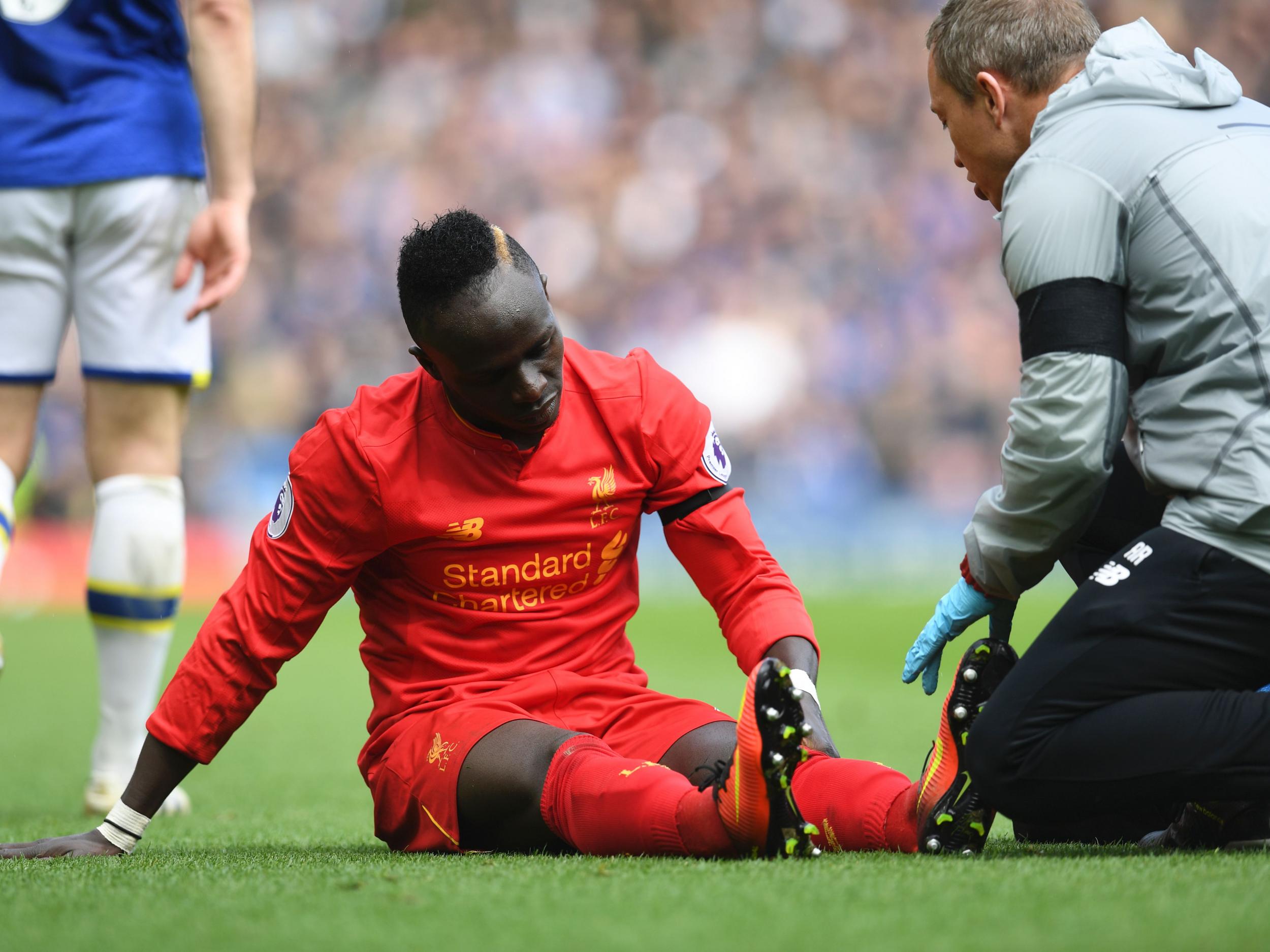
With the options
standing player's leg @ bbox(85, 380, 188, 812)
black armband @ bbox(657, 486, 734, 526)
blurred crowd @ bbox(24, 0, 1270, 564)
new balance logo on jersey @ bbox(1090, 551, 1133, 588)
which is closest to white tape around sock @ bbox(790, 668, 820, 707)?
black armband @ bbox(657, 486, 734, 526)

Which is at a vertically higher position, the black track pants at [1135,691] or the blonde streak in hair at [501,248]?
the blonde streak in hair at [501,248]

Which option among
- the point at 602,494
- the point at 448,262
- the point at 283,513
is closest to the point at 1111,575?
the point at 602,494

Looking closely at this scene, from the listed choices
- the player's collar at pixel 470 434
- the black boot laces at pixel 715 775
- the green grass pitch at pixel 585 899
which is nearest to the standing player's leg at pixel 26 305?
the green grass pitch at pixel 585 899

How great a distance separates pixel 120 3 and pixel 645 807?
2308mm

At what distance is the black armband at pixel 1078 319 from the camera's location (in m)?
2.18

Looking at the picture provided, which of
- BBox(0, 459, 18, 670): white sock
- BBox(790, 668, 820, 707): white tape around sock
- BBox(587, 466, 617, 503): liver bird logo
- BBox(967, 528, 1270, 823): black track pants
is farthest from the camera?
BBox(0, 459, 18, 670): white sock

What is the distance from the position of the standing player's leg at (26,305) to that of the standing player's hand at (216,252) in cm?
27

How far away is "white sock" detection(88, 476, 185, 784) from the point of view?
334 cm

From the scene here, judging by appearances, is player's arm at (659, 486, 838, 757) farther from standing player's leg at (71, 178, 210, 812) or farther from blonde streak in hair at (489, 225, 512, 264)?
standing player's leg at (71, 178, 210, 812)

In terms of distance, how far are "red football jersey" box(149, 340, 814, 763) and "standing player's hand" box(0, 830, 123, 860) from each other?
0.67 feet

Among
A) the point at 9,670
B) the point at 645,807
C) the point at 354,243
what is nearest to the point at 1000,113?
the point at 645,807

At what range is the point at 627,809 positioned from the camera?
2.24 metres

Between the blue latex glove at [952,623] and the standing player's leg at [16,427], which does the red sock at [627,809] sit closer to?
the blue latex glove at [952,623]

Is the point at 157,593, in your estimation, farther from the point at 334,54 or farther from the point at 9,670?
the point at 334,54
